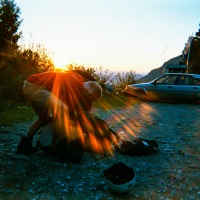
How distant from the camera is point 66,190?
3.65 meters

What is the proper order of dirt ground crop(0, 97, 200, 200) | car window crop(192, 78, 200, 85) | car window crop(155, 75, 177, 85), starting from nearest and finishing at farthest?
1. dirt ground crop(0, 97, 200, 200)
2. car window crop(192, 78, 200, 85)
3. car window crop(155, 75, 177, 85)

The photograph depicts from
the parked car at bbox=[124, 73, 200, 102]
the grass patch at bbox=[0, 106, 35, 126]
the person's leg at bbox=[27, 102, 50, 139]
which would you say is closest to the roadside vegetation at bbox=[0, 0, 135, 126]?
the grass patch at bbox=[0, 106, 35, 126]

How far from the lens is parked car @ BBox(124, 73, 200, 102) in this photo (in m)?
15.7

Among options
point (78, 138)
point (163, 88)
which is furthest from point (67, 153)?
point (163, 88)

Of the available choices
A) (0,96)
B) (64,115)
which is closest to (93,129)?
(64,115)

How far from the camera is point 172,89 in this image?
1577 centimetres

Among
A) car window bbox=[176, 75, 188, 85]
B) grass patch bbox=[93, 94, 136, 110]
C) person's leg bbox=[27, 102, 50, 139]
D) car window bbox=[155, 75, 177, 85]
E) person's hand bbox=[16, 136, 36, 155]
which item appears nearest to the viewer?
person's leg bbox=[27, 102, 50, 139]

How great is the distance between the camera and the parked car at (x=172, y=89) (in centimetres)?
1566

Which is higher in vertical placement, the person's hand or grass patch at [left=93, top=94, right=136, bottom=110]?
the person's hand

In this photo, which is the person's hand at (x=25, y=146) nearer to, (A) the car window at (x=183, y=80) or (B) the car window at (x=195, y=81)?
(A) the car window at (x=183, y=80)

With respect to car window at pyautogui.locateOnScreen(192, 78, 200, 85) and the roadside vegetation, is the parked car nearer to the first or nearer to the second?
car window at pyautogui.locateOnScreen(192, 78, 200, 85)

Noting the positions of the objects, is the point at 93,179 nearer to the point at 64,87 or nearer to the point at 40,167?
the point at 40,167

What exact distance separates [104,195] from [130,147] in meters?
1.63

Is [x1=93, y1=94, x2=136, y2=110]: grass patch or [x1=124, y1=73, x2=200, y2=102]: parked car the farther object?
[x1=124, y1=73, x2=200, y2=102]: parked car
